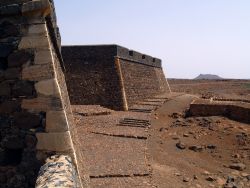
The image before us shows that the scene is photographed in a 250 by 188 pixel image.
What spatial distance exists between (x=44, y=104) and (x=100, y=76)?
14.8 meters

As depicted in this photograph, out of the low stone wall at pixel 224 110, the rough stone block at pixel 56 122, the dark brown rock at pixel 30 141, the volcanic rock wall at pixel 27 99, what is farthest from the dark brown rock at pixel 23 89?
the low stone wall at pixel 224 110

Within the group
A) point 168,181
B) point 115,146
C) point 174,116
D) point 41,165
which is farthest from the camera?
point 174,116

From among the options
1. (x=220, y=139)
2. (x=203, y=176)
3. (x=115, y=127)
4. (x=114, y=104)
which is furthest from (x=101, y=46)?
(x=203, y=176)

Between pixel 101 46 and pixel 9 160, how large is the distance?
15.2m

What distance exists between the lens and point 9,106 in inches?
154

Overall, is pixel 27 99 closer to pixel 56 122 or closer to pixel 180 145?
pixel 56 122

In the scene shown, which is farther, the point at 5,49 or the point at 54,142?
the point at 5,49

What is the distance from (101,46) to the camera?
736 inches

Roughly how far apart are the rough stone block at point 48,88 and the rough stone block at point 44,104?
2.5 inches

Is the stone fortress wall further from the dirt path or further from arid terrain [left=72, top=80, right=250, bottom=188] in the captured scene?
the dirt path

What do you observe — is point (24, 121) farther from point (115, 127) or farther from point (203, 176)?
point (115, 127)

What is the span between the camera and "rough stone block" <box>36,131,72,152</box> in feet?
12.3

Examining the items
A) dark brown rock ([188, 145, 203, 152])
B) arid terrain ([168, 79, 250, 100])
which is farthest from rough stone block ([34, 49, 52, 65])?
arid terrain ([168, 79, 250, 100])

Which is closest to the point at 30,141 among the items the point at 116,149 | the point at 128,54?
the point at 116,149
